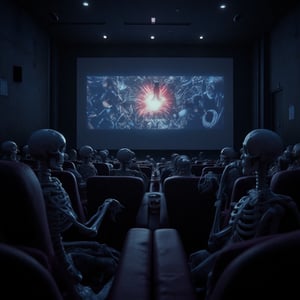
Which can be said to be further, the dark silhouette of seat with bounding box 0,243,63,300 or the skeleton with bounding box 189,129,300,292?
the skeleton with bounding box 189,129,300,292

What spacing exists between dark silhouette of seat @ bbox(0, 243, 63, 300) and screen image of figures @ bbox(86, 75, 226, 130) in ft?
46.9

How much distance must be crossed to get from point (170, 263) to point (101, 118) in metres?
13.7

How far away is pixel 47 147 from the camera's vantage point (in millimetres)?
1737

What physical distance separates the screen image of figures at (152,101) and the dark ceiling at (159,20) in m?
1.40

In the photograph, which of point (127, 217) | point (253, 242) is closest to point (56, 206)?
point (253, 242)

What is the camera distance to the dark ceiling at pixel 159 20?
11180 mm

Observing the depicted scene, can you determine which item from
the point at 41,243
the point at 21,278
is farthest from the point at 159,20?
the point at 21,278

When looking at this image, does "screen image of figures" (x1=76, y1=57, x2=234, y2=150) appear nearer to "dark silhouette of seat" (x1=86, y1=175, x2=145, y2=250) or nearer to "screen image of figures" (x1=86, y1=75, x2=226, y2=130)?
"screen image of figures" (x1=86, y1=75, x2=226, y2=130)

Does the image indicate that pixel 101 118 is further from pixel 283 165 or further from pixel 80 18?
pixel 283 165

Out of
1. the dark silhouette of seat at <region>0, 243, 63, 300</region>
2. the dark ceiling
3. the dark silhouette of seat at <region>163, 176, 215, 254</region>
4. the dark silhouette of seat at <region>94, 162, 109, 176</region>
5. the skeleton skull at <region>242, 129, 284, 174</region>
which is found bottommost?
the dark silhouette of seat at <region>163, 176, 215, 254</region>

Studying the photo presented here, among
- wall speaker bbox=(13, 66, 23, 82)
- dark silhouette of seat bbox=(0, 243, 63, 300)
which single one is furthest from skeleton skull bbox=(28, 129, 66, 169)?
wall speaker bbox=(13, 66, 23, 82)

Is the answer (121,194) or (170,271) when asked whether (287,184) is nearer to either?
(170,271)

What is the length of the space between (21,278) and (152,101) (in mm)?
14317

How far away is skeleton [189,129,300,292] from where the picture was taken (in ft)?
4.76
